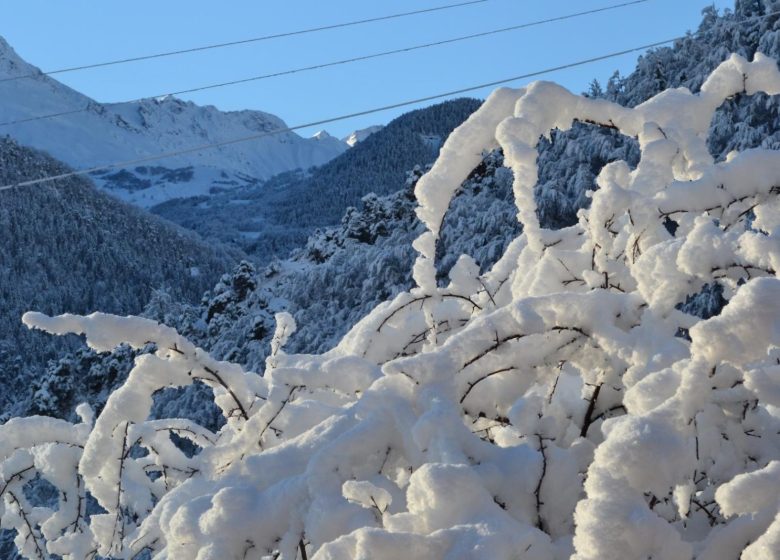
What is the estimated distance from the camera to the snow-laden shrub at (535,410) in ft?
3.02

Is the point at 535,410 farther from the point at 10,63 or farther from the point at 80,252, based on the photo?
the point at 10,63

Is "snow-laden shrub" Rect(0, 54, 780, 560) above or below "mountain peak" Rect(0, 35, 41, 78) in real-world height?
below

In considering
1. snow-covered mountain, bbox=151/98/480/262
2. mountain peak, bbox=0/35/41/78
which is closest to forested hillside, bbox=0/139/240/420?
snow-covered mountain, bbox=151/98/480/262

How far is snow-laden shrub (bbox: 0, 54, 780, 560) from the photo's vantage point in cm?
92

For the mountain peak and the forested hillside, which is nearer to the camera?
the forested hillside

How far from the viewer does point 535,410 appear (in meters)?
1.22

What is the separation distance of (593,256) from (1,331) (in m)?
49.3

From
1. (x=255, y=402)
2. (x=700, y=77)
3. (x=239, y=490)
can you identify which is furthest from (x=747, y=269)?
(x=700, y=77)

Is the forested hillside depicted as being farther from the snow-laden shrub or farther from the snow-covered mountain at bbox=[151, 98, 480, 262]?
the snow-laden shrub

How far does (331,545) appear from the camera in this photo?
0.96 meters

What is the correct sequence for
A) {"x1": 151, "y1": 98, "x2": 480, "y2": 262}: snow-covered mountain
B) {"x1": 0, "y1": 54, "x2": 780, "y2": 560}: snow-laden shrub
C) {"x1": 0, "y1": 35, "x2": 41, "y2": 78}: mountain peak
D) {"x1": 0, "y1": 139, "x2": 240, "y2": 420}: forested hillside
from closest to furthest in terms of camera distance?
{"x1": 0, "y1": 54, "x2": 780, "y2": 560}: snow-laden shrub → {"x1": 0, "y1": 139, "x2": 240, "y2": 420}: forested hillside → {"x1": 151, "y1": 98, "x2": 480, "y2": 262}: snow-covered mountain → {"x1": 0, "y1": 35, "x2": 41, "y2": 78}: mountain peak

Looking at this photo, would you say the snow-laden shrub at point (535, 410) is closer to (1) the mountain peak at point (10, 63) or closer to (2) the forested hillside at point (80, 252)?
(2) the forested hillside at point (80, 252)

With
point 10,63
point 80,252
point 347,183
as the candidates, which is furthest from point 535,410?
point 10,63

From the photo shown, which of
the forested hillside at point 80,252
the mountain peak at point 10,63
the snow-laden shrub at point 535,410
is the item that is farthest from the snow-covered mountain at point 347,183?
the mountain peak at point 10,63
